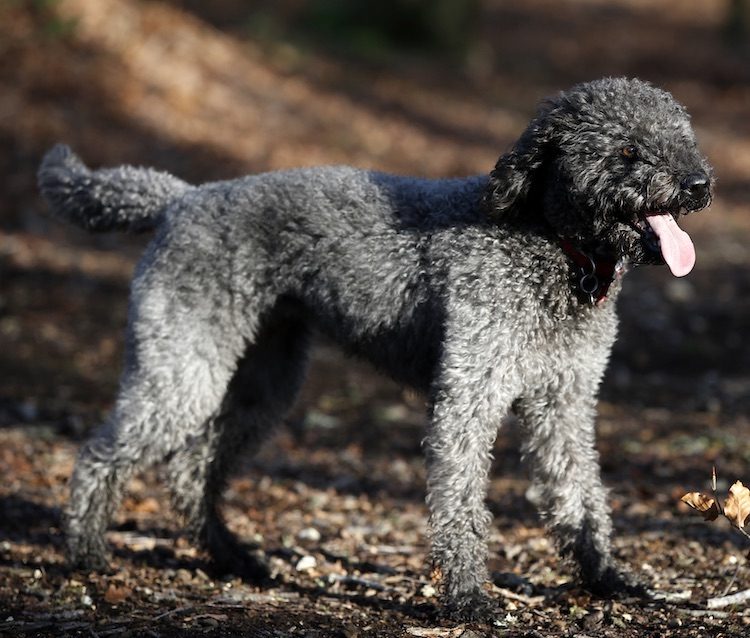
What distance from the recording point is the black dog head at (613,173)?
422 cm

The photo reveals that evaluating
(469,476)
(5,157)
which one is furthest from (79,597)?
(5,157)

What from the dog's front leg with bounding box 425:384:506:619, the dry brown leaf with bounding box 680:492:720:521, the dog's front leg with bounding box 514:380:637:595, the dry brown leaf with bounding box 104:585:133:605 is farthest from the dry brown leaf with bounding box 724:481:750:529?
the dry brown leaf with bounding box 104:585:133:605

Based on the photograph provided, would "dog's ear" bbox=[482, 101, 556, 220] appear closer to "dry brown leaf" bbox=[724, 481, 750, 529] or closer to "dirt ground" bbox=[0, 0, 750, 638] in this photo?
"dirt ground" bbox=[0, 0, 750, 638]

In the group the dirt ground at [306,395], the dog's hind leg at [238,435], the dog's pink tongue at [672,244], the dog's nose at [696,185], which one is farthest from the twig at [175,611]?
the dog's nose at [696,185]

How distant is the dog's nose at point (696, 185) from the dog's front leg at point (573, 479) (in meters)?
1.01

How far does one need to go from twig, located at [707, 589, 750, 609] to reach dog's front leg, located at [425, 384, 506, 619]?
93cm

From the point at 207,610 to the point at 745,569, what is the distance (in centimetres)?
246

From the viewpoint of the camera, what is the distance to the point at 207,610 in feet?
14.9

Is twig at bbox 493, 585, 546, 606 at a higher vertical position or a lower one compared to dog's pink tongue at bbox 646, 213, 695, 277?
lower

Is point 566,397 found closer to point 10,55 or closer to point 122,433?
point 122,433

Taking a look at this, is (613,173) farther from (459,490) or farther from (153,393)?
(153,393)

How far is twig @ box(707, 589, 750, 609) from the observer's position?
4.46m

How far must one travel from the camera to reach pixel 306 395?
328 inches

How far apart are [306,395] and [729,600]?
14.4ft
